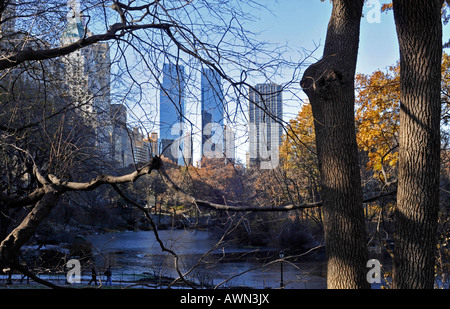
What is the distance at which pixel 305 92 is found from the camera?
399 centimetres

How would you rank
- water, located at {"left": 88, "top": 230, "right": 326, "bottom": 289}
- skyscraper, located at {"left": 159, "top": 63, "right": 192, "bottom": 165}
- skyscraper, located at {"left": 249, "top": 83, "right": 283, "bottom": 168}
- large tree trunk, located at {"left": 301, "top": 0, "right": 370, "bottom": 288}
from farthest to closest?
1. water, located at {"left": 88, "top": 230, "right": 326, "bottom": 289}
2. large tree trunk, located at {"left": 301, "top": 0, "right": 370, "bottom": 288}
3. skyscraper, located at {"left": 249, "top": 83, "right": 283, "bottom": 168}
4. skyscraper, located at {"left": 159, "top": 63, "right": 192, "bottom": 165}

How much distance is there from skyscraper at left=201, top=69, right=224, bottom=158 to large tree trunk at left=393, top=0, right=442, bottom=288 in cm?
182

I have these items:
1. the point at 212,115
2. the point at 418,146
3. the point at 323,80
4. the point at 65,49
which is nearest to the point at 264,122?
the point at 212,115

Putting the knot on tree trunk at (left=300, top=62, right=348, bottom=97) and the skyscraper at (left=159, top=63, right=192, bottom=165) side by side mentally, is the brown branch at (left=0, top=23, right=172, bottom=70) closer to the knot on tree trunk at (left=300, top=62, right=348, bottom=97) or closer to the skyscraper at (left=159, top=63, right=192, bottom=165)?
the skyscraper at (left=159, top=63, right=192, bottom=165)

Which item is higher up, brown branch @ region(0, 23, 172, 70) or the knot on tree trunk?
brown branch @ region(0, 23, 172, 70)

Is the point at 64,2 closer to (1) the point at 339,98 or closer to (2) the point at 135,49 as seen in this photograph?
(2) the point at 135,49

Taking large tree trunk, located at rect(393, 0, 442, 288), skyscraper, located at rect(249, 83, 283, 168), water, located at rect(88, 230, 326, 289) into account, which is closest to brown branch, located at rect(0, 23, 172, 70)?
skyscraper, located at rect(249, 83, 283, 168)

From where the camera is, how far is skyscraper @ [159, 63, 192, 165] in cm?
320

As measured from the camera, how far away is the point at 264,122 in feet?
11.8

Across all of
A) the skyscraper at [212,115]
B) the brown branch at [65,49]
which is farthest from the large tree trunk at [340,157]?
the brown branch at [65,49]

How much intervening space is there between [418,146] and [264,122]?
1571 mm

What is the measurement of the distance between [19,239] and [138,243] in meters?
25.3

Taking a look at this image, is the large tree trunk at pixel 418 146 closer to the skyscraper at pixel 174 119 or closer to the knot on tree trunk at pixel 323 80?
the knot on tree trunk at pixel 323 80
